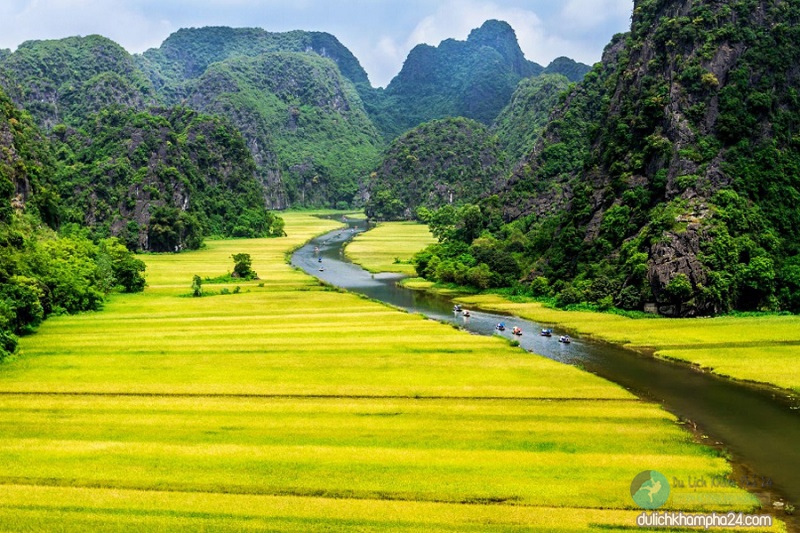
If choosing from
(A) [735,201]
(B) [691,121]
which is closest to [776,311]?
(A) [735,201]

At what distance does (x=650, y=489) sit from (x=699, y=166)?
2701 inches

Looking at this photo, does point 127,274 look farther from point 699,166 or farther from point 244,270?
point 699,166

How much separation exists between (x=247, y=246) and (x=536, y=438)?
14265 cm

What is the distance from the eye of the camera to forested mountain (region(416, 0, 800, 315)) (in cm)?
8012

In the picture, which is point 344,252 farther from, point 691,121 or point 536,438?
point 536,438

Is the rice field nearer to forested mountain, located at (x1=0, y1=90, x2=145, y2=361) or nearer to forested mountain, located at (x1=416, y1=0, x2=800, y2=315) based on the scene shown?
forested mountain, located at (x1=0, y1=90, x2=145, y2=361)

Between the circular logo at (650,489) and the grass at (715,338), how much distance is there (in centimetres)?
2184

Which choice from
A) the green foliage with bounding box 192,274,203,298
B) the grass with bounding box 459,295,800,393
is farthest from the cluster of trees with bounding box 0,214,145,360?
the grass with bounding box 459,295,800,393

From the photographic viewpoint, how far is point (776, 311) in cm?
7800

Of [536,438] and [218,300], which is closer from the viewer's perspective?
[536,438]

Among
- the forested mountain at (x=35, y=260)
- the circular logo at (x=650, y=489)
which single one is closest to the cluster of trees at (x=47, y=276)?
the forested mountain at (x=35, y=260)

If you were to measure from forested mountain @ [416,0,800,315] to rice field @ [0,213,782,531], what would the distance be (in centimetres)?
2989

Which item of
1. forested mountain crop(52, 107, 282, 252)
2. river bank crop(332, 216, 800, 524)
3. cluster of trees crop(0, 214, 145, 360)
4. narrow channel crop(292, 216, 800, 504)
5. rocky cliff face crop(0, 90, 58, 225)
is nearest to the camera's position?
narrow channel crop(292, 216, 800, 504)

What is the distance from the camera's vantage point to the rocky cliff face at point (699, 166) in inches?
3152
